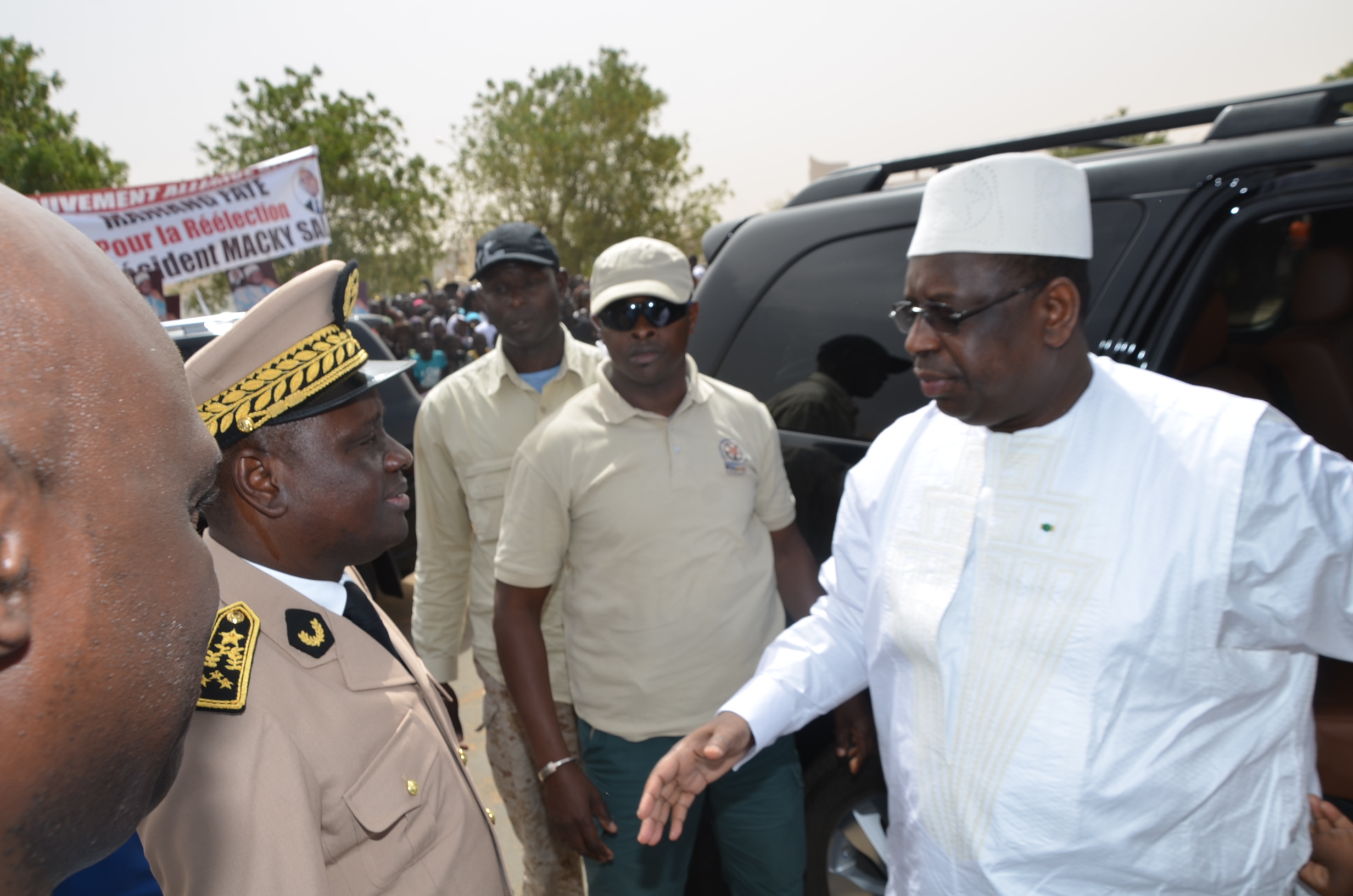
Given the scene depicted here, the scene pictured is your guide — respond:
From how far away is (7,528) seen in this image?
427 millimetres

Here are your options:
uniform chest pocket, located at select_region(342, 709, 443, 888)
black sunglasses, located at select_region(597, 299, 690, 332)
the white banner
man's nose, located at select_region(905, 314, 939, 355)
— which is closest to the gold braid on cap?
uniform chest pocket, located at select_region(342, 709, 443, 888)

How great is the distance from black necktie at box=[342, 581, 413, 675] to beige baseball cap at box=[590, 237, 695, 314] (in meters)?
1.05

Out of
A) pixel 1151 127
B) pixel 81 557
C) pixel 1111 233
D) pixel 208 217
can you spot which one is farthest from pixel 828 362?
pixel 208 217

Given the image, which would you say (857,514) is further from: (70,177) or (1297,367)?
(70,177)

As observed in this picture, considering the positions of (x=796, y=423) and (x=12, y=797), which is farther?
(x=796, y=423)

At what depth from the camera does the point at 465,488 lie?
9.11 ft

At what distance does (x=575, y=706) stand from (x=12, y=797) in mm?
1876

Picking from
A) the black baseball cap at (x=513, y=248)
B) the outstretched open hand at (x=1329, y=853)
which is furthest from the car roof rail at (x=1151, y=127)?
the outstretched open hand at (x=1329, y=853)

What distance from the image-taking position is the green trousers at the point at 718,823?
2.13 meters

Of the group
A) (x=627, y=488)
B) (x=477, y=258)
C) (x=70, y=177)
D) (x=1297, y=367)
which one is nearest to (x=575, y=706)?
(x=627, y=488)

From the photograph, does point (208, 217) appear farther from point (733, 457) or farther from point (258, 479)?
point (258, 479)

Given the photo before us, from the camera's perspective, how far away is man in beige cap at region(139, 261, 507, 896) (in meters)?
1.01

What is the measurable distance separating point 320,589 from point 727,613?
1051 millimetres

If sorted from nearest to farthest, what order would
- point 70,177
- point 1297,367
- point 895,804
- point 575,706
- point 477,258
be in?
point 895,804
point 575,706
point 1297,367
point 477,258
point 70,177
